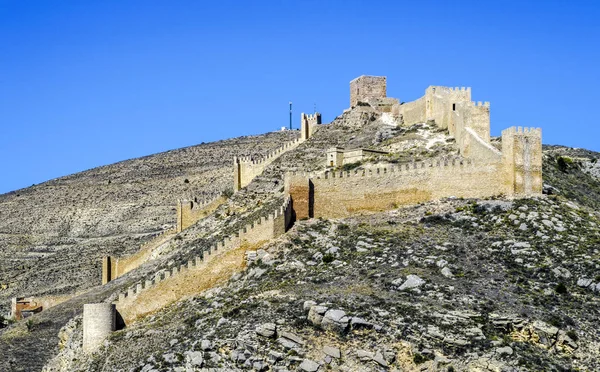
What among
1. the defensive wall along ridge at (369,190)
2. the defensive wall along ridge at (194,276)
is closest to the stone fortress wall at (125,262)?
the defensive wall along ridge at (369,190)

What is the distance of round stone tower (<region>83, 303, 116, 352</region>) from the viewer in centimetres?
5228

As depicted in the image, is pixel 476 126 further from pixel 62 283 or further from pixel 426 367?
pixel 62 283

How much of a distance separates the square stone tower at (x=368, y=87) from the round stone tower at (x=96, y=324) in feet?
93.8

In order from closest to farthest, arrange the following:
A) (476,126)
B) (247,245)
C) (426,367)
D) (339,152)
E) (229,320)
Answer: (426,367) < (229,320) < (247,245) < (476,126) < (339,152)

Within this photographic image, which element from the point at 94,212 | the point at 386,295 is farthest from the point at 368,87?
the point at 94,212

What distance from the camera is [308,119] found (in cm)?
7869

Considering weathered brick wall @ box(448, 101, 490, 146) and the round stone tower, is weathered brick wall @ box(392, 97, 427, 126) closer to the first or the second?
weathered brick wall @ box(448, 101, 490, 146)

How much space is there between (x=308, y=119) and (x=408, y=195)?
21.8 m

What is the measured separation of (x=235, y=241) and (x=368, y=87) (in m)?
24.5

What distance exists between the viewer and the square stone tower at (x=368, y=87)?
7694 centimetres

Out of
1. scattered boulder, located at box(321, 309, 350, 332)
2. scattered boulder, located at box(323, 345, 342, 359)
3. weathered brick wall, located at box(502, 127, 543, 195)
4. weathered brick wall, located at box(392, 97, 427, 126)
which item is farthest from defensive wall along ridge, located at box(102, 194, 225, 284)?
scattered boulder, located at box(323, 345, 342, 359)

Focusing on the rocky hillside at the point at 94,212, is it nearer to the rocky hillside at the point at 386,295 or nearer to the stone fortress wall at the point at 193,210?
the stone fortress wall at the point at 193,210

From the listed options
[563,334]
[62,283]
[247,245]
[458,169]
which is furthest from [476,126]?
[62,283]

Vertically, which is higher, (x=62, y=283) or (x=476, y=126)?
(x=476, y=126)
